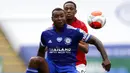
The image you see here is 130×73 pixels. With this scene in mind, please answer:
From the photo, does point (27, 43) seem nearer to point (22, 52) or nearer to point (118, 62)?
point (22, 52)

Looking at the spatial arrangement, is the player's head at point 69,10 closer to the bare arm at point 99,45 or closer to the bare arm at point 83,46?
the bare arm at point 83,46

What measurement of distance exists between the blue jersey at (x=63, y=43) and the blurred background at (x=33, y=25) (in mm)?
6844

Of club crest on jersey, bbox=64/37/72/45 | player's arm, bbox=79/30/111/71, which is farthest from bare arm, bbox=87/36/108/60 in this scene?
club crest on jersey, bbox=64/37/72/45

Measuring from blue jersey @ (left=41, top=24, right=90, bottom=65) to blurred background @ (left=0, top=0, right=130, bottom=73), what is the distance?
684cm

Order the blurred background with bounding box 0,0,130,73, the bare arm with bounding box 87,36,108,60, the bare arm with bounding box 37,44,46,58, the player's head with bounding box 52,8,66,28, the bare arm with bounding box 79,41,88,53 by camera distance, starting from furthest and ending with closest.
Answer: the blurred background with bounding box 0,0,130,73, the bare arm with bounding box 79,41,88,53, the bare arm with bounding box 37,44,46,58, the bare arm with bounding box 87,36,108,60, the player's head with bounding box 52,8,66,28

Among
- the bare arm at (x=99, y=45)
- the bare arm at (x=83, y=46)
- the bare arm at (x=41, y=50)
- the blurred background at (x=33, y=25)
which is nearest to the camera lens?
the bare arm at (x=99, y=45)

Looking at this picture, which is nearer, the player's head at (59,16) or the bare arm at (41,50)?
the player's head at (59,16)

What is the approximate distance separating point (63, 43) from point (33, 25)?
28.3 feet

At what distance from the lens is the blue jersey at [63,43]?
7.38 meters

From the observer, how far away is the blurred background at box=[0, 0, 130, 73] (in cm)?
1527

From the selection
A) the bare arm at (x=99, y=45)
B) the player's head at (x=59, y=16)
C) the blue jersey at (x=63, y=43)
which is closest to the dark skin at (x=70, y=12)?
the bare arm at (x=99, y=45)

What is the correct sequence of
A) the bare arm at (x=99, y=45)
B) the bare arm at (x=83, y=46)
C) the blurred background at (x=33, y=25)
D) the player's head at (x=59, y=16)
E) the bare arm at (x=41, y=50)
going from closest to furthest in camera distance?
the player's head at (x=59, y=16)
the bare arm at (x=99, y=45)
the bare arm at (x=41, y=50)
the bare arm at (x=83, y=46)
the blurred background at (x=33, y=25)

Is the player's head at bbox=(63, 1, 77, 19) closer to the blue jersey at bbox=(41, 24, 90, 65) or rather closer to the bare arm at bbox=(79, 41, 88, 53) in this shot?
the bare arm at bbox=(79, 41, 88, 53)

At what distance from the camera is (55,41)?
739 centimetres
